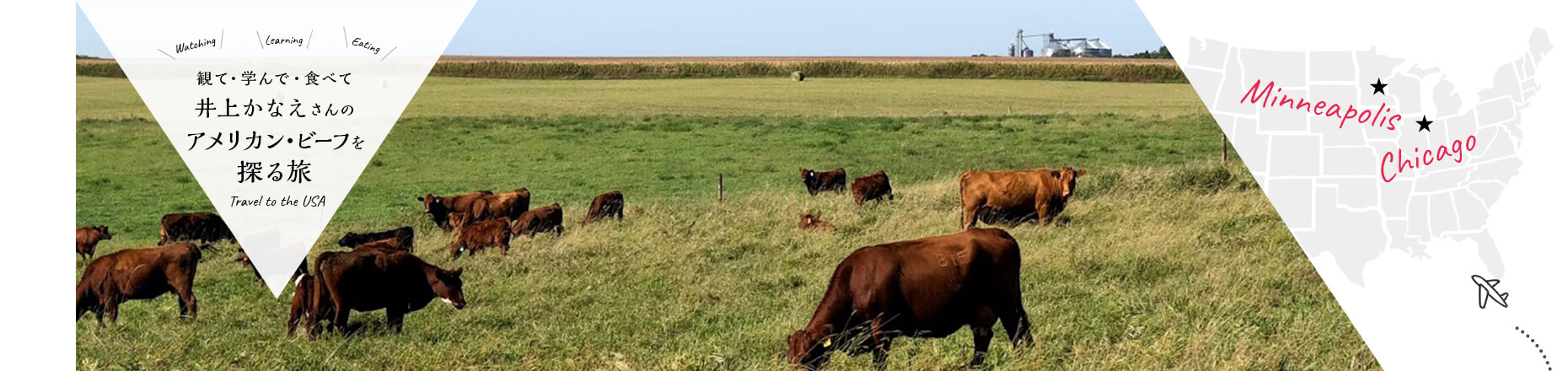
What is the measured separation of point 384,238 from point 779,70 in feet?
161

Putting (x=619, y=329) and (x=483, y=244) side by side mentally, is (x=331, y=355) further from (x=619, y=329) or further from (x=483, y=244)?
(x=483, y=244)

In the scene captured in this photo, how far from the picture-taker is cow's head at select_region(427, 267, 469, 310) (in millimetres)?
9539

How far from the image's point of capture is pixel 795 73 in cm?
5906

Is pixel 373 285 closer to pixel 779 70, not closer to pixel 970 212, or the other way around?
pixel 970 212

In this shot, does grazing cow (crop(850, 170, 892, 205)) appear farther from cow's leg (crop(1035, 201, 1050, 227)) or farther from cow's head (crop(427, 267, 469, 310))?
cow's head (crop(427, 267, 469, 310))

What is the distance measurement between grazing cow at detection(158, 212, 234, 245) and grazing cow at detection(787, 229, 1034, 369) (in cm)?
1221

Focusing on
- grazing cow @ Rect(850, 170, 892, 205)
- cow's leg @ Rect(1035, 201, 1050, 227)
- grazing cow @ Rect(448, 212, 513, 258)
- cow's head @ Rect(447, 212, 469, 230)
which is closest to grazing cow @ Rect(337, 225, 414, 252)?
grazing cow @ Rect(448, 212, 513, 258)

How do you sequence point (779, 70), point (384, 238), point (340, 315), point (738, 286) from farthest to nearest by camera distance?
point (779, 70) → point (384, 238) → point (738, 286) → point (340, 315)

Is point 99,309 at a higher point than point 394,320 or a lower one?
lower

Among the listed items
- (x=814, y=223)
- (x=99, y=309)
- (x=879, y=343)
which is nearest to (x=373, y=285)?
(x=99, y=309)

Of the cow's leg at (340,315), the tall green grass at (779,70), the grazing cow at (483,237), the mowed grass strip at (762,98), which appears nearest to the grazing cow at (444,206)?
the grazing cow at (483,237)

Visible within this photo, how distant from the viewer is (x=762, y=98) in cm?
4806

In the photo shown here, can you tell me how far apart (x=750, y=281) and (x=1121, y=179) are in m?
7.02

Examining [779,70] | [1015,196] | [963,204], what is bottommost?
[963,204]
